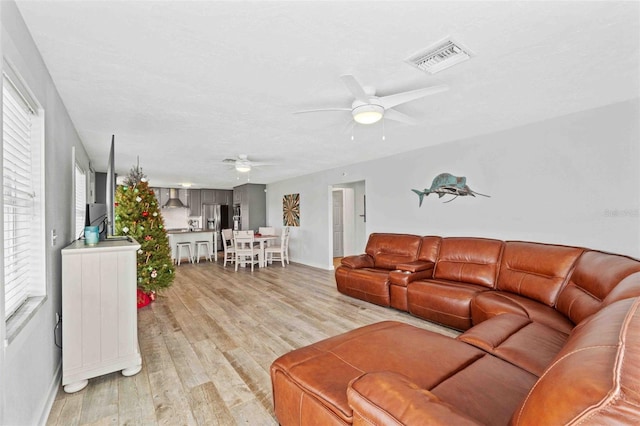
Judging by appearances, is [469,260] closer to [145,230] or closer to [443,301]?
[443,301]

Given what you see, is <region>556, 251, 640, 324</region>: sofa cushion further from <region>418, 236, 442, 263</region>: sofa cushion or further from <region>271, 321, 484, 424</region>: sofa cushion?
<region>418, 236, 442, 263</region>: sofa cushion

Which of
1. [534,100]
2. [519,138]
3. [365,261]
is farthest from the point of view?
[365,261]

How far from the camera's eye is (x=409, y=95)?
2160 mm

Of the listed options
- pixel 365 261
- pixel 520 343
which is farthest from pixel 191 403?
pixel 365 261

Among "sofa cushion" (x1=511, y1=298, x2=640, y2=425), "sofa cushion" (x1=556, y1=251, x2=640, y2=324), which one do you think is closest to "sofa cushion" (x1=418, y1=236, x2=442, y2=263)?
"sofa cushion" (x1=556, y1=251, x2=640, y2=324)

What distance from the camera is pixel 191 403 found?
75.7 inches

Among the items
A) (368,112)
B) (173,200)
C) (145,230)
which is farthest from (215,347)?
(173,200)

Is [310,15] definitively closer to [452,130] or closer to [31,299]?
A: [31,299]

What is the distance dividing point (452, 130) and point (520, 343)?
277 centimetres

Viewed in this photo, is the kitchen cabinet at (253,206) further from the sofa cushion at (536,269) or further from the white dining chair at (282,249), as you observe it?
the sofa cushion at (536,269)

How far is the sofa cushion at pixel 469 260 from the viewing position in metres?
3.40

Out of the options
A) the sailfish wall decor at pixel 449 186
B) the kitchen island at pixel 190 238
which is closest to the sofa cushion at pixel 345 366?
the sailfish wall decor at pixel 449 186

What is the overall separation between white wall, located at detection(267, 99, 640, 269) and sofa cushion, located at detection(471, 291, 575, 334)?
1.11 m

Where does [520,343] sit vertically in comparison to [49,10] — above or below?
below
